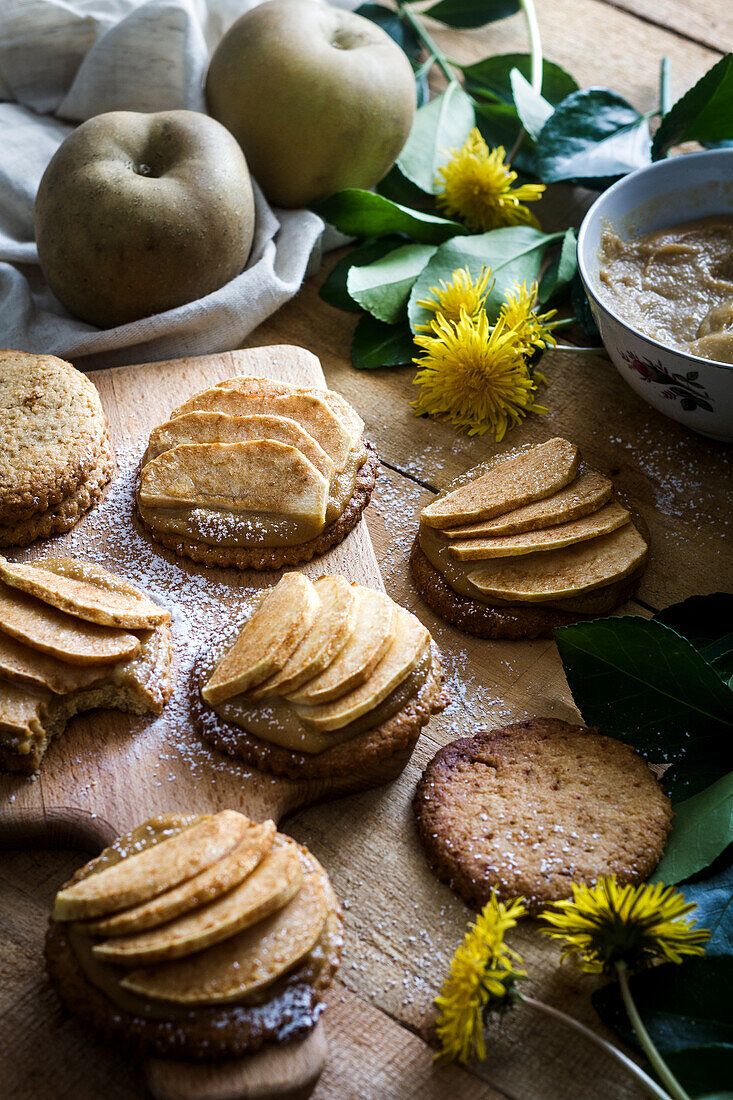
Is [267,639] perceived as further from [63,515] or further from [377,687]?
[63,515]

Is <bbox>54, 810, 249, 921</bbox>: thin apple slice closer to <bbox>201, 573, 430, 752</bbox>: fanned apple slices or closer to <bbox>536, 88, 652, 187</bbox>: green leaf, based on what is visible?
<bbox>201, 573, 430, 752</bbox>: fanned apple slices

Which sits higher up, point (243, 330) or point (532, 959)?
point (243, 330)

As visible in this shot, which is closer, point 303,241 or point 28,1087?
point 28,1087

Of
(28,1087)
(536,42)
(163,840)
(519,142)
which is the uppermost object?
(536,42)

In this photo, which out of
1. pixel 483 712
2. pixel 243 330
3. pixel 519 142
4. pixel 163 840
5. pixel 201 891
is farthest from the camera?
pixel 519 142

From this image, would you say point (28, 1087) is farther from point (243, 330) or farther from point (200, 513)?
point (243, 330)

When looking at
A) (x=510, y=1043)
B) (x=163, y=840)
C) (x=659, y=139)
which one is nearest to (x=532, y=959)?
(x=510, y=1043)

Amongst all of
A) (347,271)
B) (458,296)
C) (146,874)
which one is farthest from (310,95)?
(146,874)

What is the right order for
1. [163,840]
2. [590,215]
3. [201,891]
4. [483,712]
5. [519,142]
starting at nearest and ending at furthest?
[201,891], [163,840], [483,712], [590,215], [519,142]
